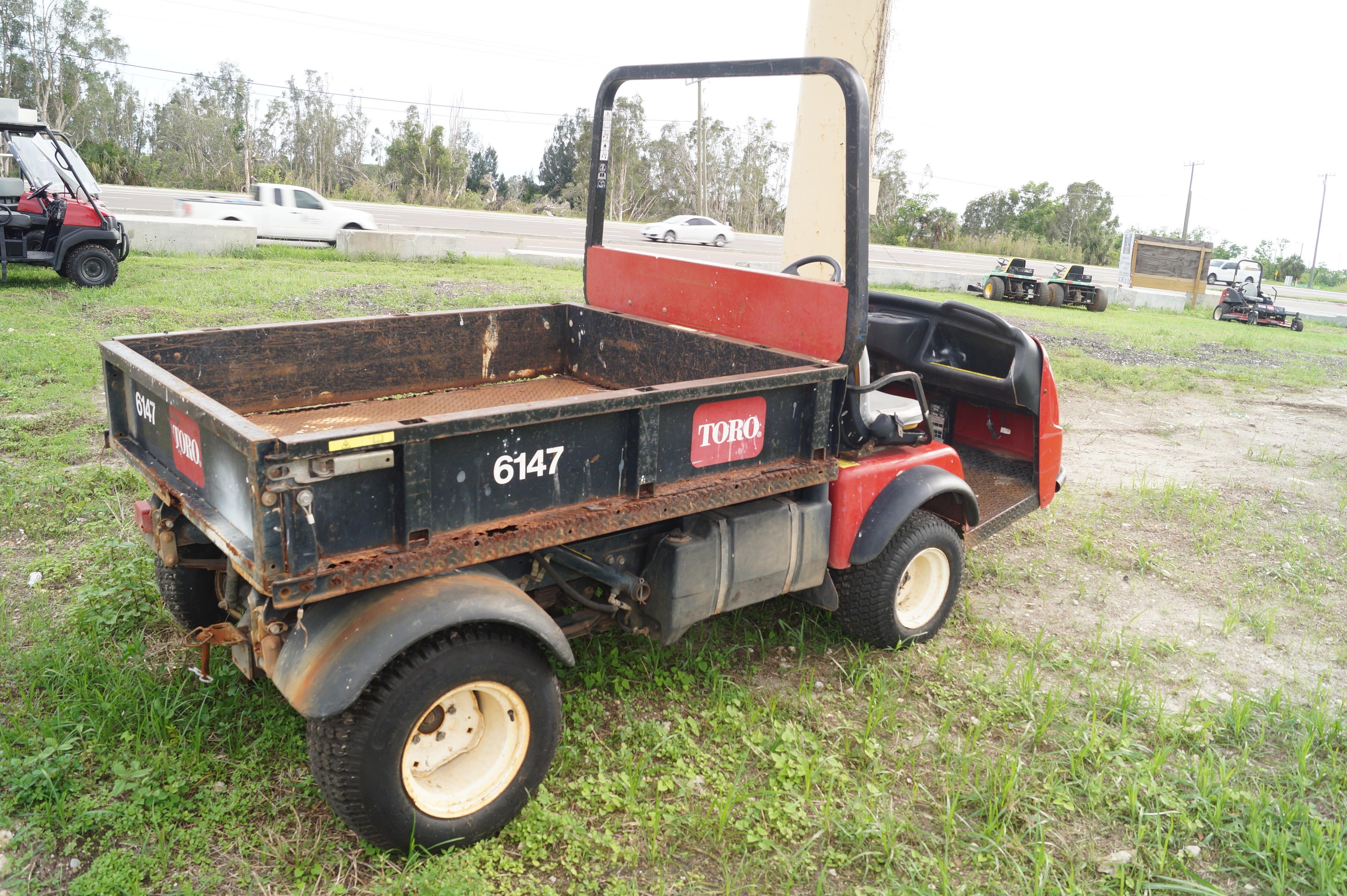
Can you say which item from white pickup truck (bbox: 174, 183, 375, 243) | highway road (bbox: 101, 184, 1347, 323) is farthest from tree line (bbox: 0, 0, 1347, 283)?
white pickup truck (bbox: 174, 183, 375, 243)

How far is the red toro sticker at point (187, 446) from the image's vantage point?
2752 mm

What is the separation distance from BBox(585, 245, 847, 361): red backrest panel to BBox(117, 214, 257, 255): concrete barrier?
1229 centimetres

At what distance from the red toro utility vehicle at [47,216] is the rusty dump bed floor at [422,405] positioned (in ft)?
28.5

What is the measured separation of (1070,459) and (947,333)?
3.24 m

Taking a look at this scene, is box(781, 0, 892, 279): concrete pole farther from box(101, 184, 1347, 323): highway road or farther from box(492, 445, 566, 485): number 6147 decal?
box(101, 184, 1347, 323): highway road

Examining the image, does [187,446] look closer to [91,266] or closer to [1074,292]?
[91,266]

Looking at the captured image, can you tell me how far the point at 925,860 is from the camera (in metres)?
2.81

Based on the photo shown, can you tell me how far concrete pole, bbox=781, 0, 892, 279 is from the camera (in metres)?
6.34

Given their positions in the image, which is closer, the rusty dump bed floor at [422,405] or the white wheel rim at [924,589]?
the rusty dump bed floor at [422,405]

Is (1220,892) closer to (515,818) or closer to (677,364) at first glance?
(515,818)

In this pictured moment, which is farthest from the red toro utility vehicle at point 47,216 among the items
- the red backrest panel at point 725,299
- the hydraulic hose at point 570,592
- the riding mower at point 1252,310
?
the riding mower at point 1252,310

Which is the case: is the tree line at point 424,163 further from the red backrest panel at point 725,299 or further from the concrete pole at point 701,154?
the red backrest panel at point 725,299

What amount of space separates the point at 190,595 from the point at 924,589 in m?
3.09

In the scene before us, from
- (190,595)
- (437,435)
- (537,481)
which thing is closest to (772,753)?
(537,481)
